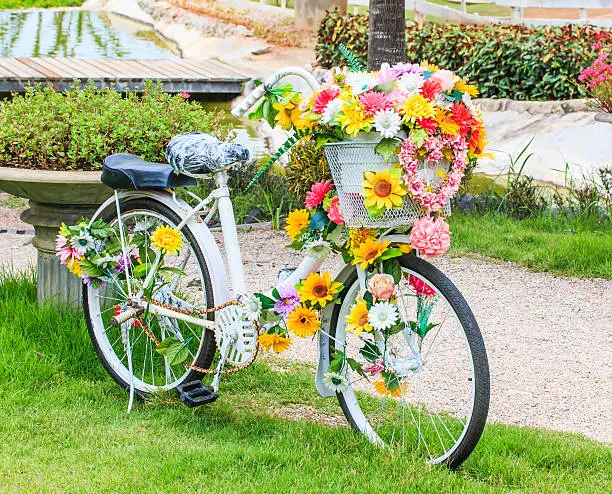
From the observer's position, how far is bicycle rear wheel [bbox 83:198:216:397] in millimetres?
3615

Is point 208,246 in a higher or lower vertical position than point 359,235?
lower

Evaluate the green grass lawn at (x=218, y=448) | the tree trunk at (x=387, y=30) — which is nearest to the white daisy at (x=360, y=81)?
the green grass lawn at (x=218, y=448)

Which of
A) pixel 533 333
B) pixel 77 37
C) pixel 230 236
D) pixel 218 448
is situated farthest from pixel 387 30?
pixel 77 37

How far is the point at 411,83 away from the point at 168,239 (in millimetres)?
1118

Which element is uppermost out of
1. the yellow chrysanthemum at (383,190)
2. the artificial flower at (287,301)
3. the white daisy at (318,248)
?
the yellow chrysanthemum at (383,190)

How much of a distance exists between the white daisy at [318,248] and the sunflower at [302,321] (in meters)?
0.19

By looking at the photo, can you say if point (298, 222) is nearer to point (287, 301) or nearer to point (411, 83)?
point (287, 301)

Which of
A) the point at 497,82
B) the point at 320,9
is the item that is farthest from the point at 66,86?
the point at 320,9

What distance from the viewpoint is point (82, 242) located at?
3865 millimetres

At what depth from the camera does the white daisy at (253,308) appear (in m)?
3.38

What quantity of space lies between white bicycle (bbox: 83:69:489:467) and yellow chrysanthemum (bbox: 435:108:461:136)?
→ 0.39 metres

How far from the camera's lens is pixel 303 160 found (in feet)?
23.6

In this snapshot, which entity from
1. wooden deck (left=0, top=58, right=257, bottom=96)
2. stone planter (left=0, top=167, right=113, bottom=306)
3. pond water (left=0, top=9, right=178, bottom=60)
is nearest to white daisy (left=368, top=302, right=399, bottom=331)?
stone planter (left=0, top=167, right=113, bottom=306)

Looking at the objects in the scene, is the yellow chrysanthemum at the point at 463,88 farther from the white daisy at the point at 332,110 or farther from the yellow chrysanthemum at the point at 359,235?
the yellow chrysanthemum at the point at 359,235
